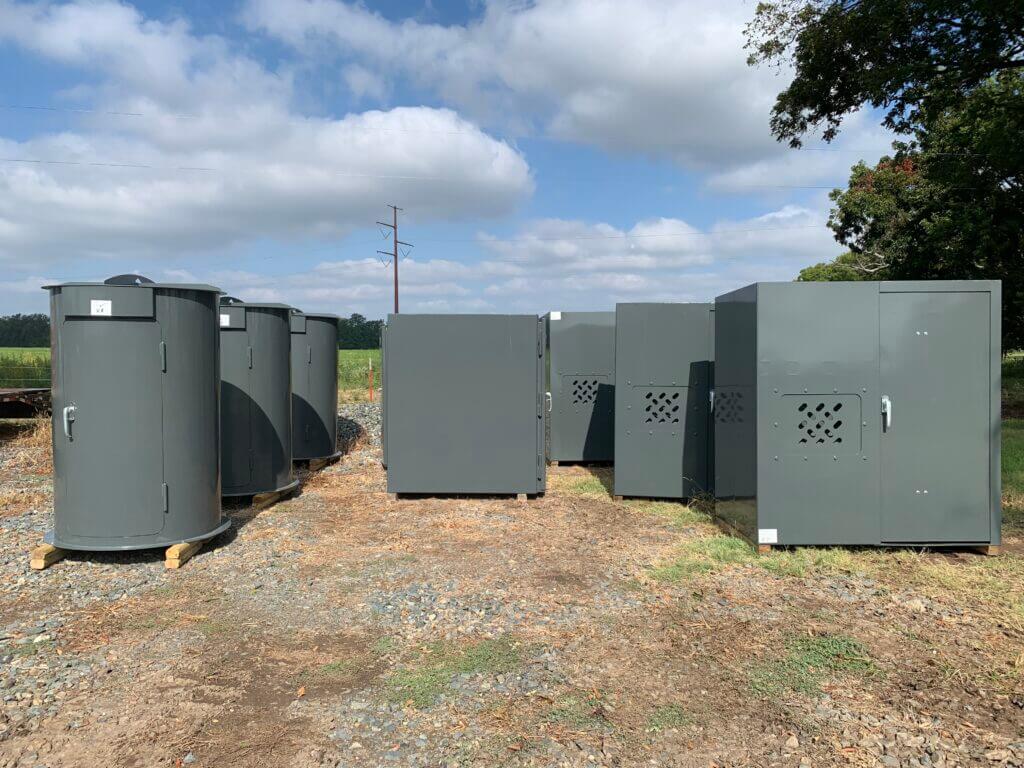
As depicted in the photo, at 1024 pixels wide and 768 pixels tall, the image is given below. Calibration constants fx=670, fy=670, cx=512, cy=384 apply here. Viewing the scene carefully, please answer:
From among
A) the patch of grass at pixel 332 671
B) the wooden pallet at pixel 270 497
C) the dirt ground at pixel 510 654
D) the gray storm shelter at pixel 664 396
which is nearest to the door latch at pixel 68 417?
the dirt ground at pixel 510 654

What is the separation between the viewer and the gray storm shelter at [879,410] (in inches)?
209

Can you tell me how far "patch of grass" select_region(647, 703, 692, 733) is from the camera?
117 inches

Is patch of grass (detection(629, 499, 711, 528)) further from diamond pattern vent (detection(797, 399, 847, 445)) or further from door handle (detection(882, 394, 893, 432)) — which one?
door handle (detection(882, 394, 893, 432))

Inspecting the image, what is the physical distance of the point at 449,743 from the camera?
2.82 meters

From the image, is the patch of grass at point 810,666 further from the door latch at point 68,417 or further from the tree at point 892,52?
the tree at point 892,52

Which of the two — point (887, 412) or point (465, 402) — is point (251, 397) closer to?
point (465, 402)

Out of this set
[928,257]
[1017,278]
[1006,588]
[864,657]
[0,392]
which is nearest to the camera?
[864,657]

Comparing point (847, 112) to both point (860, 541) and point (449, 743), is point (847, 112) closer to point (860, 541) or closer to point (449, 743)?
point (860, 541)

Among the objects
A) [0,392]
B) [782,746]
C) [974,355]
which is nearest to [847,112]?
[974,355]

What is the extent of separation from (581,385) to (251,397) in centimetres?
457

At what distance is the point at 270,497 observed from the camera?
727 centimetres

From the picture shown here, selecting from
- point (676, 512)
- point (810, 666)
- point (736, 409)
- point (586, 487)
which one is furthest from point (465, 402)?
point (810, 666)

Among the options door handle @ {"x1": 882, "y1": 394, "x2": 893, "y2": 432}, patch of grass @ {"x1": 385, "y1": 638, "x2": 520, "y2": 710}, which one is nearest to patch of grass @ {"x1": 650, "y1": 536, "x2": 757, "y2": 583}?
door handle @ {"x1": 882, "y1": 394, "x2": 893, "y2": 432}

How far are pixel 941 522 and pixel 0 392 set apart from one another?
14126 mm
